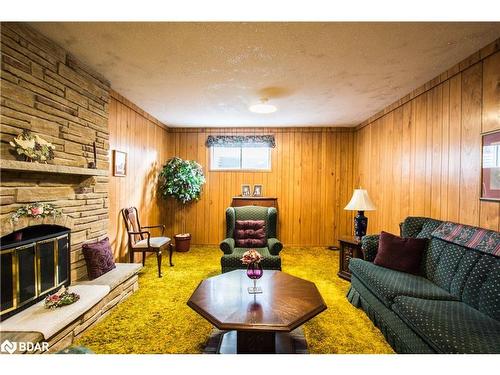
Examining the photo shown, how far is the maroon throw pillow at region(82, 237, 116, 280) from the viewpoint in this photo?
2.52 m

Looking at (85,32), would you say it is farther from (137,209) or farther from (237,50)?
(137,209)

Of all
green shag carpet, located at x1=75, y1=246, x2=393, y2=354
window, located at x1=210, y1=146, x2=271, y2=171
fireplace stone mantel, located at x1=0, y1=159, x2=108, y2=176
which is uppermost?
window, located at x1=210, y1=146, x2=271, y2=171


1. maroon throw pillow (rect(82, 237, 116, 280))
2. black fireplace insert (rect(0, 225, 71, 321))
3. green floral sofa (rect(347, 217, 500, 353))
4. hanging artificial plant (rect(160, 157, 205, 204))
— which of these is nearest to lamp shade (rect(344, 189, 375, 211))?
green floral sofa (rect(347, 217, 500, 353))

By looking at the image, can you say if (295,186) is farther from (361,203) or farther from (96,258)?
(96,258)

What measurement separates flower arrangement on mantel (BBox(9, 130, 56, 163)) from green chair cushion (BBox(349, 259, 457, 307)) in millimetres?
3010

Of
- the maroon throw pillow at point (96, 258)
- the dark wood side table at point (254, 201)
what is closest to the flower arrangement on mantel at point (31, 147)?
the maroon throw pillow at point (96, 258)

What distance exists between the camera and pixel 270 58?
2.31 meters

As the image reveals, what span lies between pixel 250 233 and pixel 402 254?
1997 millimetres

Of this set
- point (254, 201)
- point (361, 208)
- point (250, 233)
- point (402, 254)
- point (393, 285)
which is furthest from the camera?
point (254, 201)

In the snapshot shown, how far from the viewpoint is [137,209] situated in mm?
3992

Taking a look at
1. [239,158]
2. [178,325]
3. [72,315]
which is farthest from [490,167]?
[239,158]

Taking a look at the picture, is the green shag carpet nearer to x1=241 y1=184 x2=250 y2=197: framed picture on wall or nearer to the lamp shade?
the lamp shade

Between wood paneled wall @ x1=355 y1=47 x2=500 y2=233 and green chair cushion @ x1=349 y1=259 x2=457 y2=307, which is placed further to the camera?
wood paneled wall @ x1=355 y1=47 x2=500 y2=233
